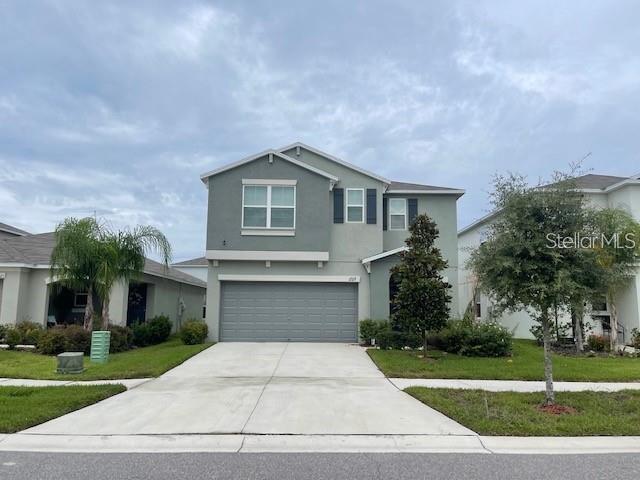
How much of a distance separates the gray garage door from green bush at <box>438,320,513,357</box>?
427cm

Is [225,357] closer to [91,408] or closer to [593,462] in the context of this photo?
[91,408]

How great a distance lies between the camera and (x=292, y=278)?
1853 centimetres

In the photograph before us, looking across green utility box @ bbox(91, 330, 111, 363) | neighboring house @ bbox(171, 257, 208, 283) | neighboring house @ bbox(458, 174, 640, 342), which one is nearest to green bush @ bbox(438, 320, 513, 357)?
neighboring house @ bbox(458, 174, 640, 342)

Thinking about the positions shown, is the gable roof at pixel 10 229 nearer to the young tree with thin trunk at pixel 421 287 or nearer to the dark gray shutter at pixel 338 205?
the dark gray shutter at pixel 338 205

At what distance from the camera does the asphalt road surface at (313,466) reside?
17.0 ft

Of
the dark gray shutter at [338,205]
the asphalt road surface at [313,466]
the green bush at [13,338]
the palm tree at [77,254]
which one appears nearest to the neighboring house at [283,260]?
the dark gray shutter at [338,205]

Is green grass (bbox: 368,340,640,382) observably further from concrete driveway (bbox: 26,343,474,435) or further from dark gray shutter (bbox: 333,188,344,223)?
dark gray shutter (bbox: 333,188,344,223)

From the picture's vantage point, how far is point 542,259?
27.8 feet

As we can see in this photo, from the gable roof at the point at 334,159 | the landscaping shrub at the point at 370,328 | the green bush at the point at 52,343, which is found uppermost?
the gable roof at the point at 334,159

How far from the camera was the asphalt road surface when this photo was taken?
17.0 ft

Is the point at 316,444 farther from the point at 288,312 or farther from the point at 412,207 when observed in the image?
the point at 412,207

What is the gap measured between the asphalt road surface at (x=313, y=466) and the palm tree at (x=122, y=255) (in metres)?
11.0

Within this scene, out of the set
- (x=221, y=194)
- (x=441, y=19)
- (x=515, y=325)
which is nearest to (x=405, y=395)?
(x=441, y=19)

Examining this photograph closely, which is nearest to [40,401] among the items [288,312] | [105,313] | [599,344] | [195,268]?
[105,313]
